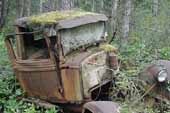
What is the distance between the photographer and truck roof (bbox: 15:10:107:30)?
647 centimetres

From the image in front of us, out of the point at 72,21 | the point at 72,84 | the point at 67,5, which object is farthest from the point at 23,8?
the point at 72,84

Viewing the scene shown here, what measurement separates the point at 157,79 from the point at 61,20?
1867 mm

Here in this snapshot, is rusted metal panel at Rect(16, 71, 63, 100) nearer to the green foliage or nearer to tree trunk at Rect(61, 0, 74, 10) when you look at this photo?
the green foliage

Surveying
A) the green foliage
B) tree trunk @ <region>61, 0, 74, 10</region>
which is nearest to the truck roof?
the green foliage

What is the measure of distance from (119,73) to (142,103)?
Answer: 69cm

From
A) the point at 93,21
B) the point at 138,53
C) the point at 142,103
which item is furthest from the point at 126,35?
the point at 142,103

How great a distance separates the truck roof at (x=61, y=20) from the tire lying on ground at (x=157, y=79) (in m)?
1.33

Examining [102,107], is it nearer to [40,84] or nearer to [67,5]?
[40,84]

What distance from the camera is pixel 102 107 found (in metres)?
5.66

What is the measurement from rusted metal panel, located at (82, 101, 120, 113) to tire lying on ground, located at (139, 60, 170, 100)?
2.96 ft

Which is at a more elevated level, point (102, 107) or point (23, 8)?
point (23, 8)

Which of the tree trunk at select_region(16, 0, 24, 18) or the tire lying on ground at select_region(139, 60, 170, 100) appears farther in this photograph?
the tree trunk at select_region(16, 0, 24, 18)

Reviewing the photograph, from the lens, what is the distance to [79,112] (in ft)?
21.9

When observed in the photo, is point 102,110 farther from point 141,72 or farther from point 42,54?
point 42,54
